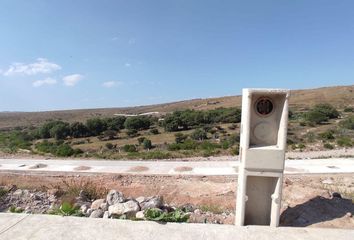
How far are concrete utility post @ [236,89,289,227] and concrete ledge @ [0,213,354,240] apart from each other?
914 mm

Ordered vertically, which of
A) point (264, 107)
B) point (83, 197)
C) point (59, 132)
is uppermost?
point (264, 107)

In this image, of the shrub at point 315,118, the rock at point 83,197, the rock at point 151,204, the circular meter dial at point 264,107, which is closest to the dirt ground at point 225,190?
the rock at point 151,204

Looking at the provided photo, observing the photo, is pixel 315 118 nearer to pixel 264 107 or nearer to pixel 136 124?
pixel 136 124

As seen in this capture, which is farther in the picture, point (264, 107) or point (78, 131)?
point (78, 131)

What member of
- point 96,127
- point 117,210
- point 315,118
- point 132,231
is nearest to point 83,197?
point 117,210

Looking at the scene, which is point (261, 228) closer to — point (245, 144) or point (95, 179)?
point (245, 144)

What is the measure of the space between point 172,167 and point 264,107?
41.3ft

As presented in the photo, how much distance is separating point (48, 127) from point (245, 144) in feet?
162

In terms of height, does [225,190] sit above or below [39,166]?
above

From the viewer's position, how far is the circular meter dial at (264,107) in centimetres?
471

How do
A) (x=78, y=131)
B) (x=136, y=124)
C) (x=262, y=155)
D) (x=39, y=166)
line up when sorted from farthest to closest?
(x=136, y=124) → (x=78, y=131) → (x=39, y=166) → (x=262, y=155)

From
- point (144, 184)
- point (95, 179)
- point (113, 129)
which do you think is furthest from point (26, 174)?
point (113, 129)

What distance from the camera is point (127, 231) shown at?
12.2ft

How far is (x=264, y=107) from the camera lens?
187 inches
